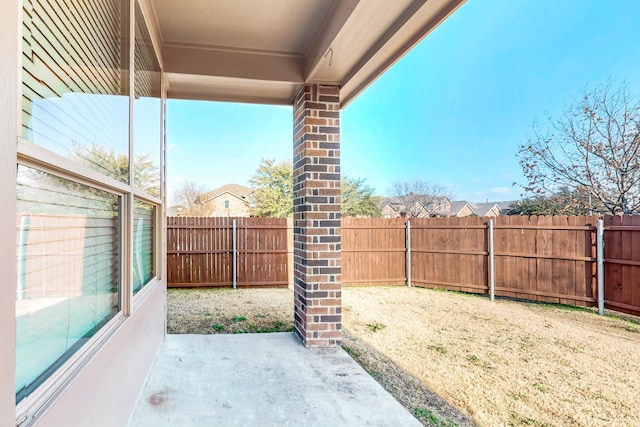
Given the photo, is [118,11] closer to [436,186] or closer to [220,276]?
[220,276]

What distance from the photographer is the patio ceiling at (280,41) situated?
2418mm

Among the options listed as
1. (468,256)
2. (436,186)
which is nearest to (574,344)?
(468,256)

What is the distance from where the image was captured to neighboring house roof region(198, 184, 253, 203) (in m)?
18.6

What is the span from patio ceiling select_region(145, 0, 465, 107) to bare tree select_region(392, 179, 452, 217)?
16.1m

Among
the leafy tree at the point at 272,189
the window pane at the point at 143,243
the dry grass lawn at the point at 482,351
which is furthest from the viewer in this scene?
the leafy tree at the point at 272,189

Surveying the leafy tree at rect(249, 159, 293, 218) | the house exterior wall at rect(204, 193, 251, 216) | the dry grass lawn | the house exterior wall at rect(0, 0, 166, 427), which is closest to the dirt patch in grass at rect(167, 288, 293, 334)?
the dry grass lawn

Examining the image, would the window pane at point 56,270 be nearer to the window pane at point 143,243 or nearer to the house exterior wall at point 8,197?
the house exterior wall at point 8,197

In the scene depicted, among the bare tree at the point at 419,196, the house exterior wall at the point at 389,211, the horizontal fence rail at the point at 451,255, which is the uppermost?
the bare tree at the point at 419,196

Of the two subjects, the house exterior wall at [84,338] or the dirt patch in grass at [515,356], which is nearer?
the house exterior wall at [84,338]

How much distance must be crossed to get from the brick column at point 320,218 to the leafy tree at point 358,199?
15123 mm

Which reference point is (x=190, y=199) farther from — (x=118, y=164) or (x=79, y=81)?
(x=79, y=81)

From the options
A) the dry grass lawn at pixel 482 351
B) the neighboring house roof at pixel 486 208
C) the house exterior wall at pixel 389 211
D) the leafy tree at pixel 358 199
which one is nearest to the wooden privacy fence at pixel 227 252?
the dry grass lawn at pixel 482 351

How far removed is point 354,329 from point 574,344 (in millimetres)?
2520

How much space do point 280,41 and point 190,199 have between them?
53.0 feet
